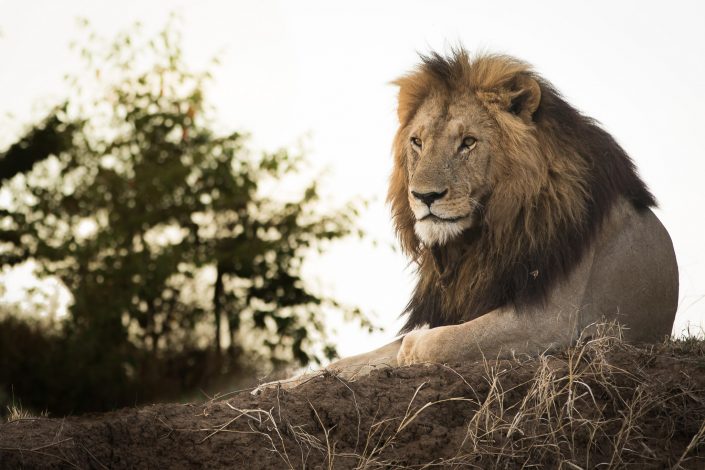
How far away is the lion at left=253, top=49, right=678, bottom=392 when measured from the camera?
5098mm

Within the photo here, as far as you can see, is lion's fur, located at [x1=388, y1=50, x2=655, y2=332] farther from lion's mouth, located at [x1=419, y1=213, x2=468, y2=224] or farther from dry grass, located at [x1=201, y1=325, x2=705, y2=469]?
dry grass, located at [x1=201, y1=325, x2=705, y2=469]

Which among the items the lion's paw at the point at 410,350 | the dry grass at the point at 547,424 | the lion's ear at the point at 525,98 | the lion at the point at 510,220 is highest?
the lion's ear at the point at 525,98

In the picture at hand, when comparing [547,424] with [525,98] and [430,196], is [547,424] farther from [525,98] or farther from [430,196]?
[525,98]

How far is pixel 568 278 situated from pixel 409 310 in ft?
3.72

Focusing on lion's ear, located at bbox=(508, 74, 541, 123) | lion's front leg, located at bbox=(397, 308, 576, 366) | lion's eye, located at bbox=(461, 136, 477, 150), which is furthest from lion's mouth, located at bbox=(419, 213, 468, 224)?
lion's ear, located at bbox=(508, 74, 541, 123)

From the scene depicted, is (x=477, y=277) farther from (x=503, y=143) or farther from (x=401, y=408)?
(x=401, y=408)

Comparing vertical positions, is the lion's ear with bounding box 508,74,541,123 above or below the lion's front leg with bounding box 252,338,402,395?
above

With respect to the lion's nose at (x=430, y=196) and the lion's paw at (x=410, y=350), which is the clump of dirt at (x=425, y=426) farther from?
the lion's nose at (x=430, y=196)

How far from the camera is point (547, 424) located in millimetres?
4203

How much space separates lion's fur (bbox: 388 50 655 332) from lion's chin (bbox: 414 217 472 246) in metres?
0.15

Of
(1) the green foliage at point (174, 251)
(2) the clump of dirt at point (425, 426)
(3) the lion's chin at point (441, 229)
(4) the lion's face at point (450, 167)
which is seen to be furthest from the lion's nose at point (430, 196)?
(1) the green foliage at point (174, 251)

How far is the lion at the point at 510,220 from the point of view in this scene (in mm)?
5098

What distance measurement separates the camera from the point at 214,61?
12430 millimetres

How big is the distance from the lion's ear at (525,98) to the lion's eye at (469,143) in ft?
1.04
